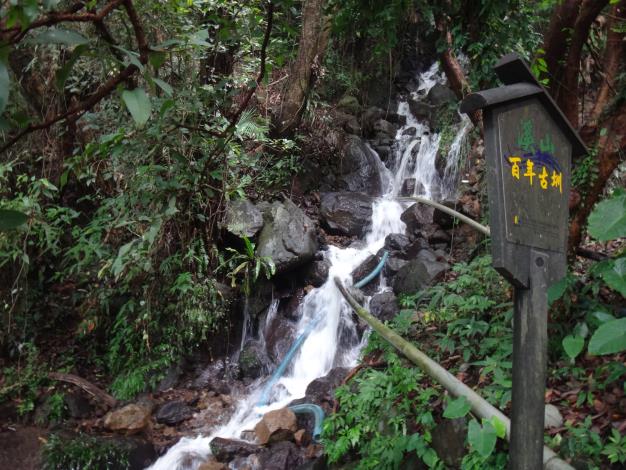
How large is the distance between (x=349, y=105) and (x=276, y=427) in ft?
29.7

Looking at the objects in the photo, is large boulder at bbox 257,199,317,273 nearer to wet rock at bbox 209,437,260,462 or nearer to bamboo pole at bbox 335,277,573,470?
wet rock at bbox 209,437,260,462

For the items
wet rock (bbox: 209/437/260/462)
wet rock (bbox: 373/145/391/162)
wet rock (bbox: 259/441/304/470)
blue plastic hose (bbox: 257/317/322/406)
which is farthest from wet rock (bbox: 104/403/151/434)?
wet rock (bbox: 373/145/391/162)

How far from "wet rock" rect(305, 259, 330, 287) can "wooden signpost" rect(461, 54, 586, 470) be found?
17.4 ft

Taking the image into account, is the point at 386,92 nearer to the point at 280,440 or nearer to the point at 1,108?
the point at 280,440

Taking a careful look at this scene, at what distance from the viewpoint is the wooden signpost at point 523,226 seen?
1999 mm

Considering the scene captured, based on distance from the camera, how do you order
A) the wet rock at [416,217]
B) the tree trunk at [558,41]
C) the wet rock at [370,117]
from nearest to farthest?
the tree trunk at [558,41] → the wet rock at [416,217] → the wet rock at [370,117]

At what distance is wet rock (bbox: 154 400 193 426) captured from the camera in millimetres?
5288

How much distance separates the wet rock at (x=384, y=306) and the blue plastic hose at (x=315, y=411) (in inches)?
64.9

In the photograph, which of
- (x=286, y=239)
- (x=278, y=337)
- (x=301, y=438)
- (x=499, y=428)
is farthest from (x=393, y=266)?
(x=499, y=428)

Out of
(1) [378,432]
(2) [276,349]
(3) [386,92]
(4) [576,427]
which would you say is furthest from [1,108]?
(3) [386,92]

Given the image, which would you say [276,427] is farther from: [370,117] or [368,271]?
[370,117]

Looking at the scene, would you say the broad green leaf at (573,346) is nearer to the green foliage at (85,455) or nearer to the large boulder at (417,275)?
the large boulder at (417,275)

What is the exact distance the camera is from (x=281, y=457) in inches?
174

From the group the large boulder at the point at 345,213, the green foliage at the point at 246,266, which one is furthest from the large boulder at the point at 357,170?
the green foliage at the point at 246,266
